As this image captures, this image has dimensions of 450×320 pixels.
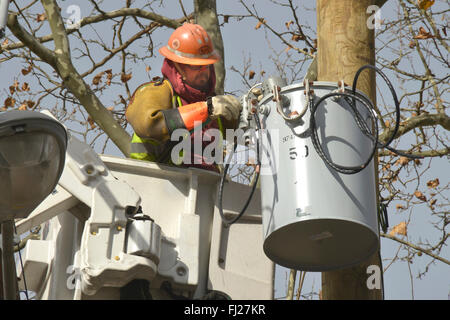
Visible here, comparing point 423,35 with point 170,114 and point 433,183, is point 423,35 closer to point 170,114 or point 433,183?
point 433,183

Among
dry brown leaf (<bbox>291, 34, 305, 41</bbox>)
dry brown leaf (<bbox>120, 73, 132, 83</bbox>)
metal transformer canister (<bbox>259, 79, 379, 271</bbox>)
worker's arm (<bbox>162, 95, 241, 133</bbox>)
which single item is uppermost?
dry brown leaf (<bbox>291, 34, 305, 41</bbox>)

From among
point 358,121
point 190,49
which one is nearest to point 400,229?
point 190,49

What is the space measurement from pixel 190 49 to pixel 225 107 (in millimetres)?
705

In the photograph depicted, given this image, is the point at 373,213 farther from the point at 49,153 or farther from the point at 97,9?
the point at 97,9

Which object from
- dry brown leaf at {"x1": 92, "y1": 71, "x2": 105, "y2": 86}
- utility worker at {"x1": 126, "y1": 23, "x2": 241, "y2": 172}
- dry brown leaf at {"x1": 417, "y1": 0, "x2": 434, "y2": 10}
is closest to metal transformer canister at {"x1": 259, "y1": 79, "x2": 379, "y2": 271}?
utility worker at {"x1": 126, "y1": 23, "x2": 241, "y2": 172}

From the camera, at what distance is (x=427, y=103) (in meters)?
9.41

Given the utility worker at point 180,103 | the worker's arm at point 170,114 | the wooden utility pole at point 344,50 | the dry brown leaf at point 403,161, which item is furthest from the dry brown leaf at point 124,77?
the wooden utility pole at point 344,50

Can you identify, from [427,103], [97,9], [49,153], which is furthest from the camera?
[427,103]

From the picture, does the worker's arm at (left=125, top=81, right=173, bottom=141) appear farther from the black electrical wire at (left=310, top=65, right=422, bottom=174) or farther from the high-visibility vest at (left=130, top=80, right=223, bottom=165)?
the black electrical wire at (left=310, top=65, right=422, bottom=174)

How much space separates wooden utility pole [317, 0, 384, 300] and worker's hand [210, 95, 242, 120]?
53cm

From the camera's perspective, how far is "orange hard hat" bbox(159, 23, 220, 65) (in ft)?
19.8

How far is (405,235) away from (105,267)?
190 inches
